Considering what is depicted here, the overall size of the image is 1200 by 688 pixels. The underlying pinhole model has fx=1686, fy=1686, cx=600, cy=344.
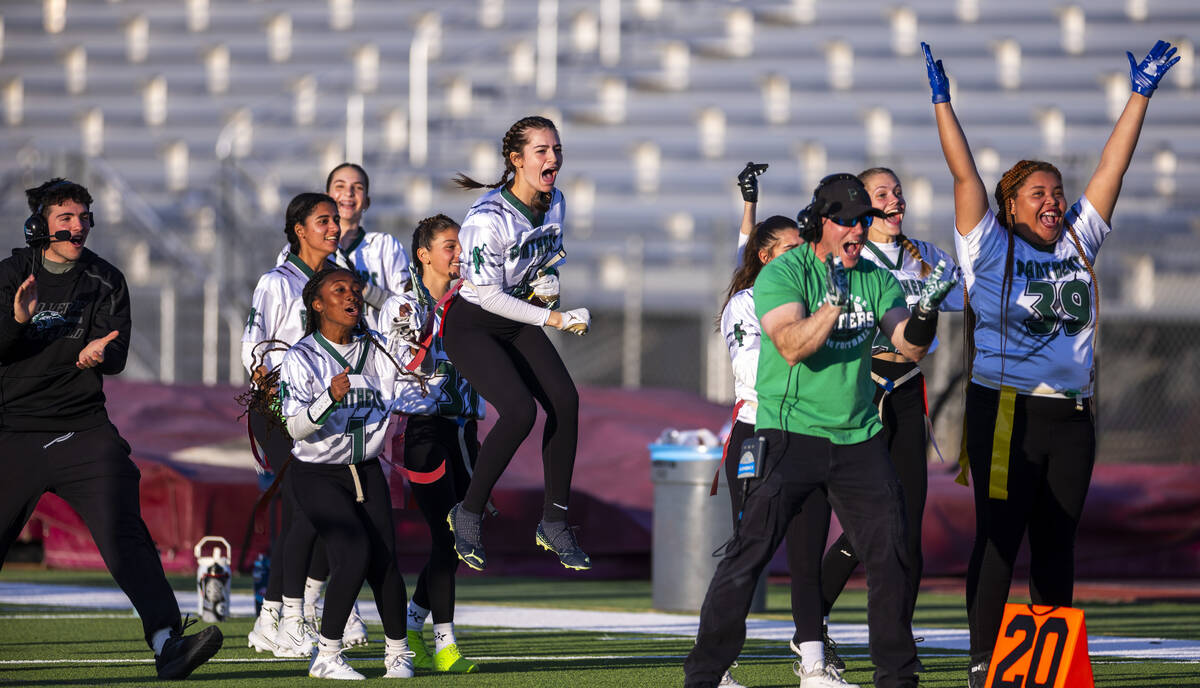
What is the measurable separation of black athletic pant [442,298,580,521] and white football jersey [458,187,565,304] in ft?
0.46

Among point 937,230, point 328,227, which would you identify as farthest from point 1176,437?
point 328,227

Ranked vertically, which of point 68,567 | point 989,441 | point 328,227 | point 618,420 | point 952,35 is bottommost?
point 68,567

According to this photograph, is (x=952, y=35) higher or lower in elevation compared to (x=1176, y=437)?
higher

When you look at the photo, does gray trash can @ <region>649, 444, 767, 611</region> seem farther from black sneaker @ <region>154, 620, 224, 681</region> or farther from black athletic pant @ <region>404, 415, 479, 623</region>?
black sneaker @ <region>154, 620, 224, 681</region>

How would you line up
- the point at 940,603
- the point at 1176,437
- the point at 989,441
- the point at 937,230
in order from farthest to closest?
1. the point at 1176,437
2. the point at 937,230
3. the point at 940,603
4. the point at 989,441

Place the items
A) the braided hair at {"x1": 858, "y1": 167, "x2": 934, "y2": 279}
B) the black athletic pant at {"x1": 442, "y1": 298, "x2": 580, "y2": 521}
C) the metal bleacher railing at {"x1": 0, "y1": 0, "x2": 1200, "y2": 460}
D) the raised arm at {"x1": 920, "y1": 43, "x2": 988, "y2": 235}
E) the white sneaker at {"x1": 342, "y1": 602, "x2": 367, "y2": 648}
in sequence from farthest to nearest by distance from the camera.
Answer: the metal bleacher railing at {"x1": 0, "y1": 0, "x2": 1200, "y2": 460}, the white sneaker at {"x1": 342, "y1": 602, "x2": 367, "y2": 648}, the braided hair at {"x1": 858, "y1": 167, "x2": 934, "y2": 279}, the black athletic pant at {"x1": 442, "y1": 298, "x2": 580, "y2": 521}, the raised arm at {"x1": 920, "y1": 43, "x2": 988, "y2": 235}

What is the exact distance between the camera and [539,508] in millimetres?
13062

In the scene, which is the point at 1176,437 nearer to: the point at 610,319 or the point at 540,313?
the point at 610,319

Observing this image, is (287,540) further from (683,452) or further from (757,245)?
(683,452)

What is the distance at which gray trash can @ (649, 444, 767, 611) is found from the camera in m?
10.5

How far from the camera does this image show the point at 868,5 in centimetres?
2431

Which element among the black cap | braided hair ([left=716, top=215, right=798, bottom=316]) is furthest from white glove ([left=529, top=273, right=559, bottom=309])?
the black cap

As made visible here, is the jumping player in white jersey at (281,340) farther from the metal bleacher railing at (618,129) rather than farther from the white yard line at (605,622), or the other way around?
the metal bleacher railing at (618,129)

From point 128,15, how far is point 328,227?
22048mm
